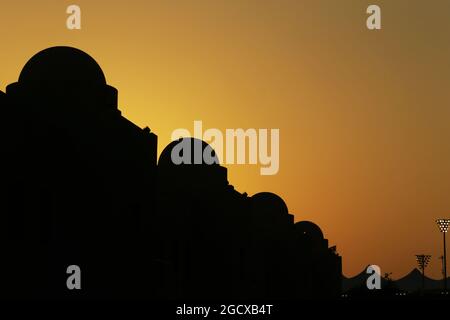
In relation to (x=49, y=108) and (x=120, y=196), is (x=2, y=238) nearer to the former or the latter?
(x=49, y=108)

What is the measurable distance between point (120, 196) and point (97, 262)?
2295 millimetres

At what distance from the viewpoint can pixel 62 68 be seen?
79.7 feet

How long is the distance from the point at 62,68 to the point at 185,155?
10.1 metres

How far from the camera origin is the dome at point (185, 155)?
32906 mm

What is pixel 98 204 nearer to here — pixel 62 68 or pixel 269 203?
pixel 62 68

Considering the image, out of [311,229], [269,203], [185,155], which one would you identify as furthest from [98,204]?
[311,229]

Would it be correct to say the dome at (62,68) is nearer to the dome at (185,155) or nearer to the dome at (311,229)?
the dome at (185,155)

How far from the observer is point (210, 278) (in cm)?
3297

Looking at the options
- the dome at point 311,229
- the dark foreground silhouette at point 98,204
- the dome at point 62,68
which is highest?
the dome at point 62,68

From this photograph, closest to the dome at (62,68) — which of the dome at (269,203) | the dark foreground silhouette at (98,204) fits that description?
the dark foreground silhouette at (98,204)

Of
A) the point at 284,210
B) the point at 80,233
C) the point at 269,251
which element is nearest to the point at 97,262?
the point at 80,233

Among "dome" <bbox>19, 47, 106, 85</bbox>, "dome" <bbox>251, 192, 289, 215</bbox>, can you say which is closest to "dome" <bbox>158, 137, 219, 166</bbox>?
"dome" <bbox>19, 47, 106, 85</bbox>

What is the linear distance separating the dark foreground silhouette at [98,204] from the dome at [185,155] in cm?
9

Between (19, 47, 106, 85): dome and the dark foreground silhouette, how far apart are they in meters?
0.03
